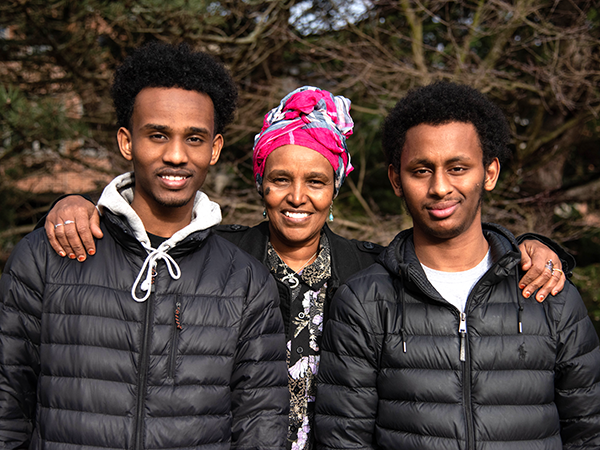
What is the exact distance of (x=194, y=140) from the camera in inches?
86.4

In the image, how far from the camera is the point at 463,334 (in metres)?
2.03

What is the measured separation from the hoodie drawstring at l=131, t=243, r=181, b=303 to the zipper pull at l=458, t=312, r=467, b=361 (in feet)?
3.67

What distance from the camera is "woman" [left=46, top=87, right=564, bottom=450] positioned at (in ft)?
8.00

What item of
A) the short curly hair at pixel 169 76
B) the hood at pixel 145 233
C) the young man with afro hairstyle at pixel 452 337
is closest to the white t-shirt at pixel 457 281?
the young man with afro hairstyle at pixel 452 337

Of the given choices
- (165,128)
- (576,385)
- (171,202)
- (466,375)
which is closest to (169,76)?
(165,128)

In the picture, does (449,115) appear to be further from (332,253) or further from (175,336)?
(175,336)

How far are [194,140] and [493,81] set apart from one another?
4647 mm

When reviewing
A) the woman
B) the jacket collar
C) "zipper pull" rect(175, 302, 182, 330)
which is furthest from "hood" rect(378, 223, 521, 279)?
"zipper pull" rect(175, 302, 182, 330)

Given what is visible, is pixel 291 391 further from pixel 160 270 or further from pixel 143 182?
pixel 143 182

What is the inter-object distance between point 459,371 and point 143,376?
118 cm

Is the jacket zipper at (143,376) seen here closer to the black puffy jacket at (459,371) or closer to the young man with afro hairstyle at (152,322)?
the young man with afro hairstyle at (152,322)

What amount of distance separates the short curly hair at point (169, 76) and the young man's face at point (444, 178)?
898mm

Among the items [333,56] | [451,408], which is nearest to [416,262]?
[451,408]

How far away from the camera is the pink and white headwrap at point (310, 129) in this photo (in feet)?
8.59
